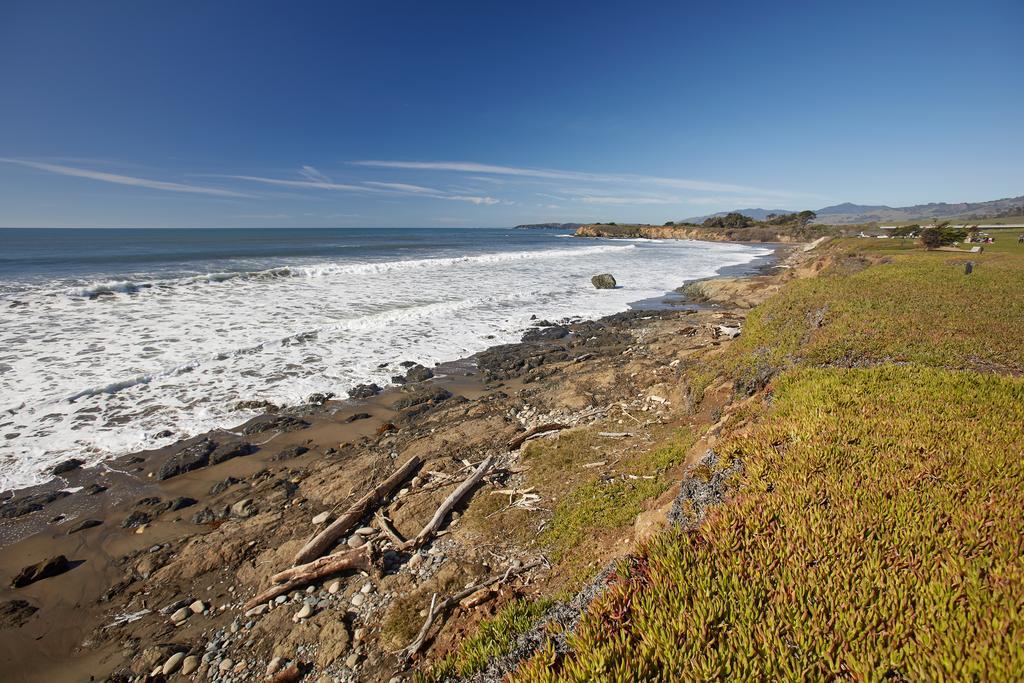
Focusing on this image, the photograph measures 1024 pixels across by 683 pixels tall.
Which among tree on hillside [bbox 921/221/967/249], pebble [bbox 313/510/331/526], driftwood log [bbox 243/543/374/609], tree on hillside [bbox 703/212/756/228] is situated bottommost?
pebble [bbox 313/510/331/526]

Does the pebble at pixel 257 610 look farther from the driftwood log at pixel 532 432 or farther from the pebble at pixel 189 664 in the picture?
the driftwood log at pixel 532 432

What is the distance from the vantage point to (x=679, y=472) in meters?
5.82

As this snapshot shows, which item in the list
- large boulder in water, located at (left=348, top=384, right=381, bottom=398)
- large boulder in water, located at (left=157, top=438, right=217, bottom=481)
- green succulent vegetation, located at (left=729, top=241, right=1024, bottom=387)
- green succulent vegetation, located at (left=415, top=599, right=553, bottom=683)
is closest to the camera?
green succulent vegetation, located at (left=415, top=599, right=553, bottom=683)

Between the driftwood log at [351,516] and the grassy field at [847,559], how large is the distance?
4.03 m

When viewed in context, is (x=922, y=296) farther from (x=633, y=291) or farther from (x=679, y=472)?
(x=633, y=291)

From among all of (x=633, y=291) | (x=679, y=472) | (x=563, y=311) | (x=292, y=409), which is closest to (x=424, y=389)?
(x=292, y=409)

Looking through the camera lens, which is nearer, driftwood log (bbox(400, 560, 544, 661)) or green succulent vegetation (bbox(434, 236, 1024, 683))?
green succulent vegetation (bbox(434, 236, 1024, 683))

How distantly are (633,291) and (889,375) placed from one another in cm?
2341

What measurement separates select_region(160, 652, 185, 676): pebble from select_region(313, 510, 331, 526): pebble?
6.81 feet

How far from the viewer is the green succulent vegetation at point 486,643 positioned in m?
3.38

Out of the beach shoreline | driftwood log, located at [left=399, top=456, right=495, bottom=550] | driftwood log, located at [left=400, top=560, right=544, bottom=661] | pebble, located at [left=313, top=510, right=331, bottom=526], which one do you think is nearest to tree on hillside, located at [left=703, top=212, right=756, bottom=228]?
the beach shoreline

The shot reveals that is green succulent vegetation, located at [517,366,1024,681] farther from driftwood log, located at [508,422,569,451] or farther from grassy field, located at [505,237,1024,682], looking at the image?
driftwood log, located at [508,422,569,451]

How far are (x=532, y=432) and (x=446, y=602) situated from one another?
13.7 ft

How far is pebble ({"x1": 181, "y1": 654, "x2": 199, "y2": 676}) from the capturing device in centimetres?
430
